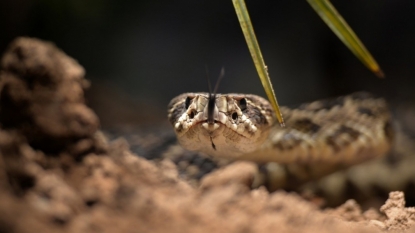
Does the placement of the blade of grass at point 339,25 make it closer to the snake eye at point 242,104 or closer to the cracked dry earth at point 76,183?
the cracked dry earth at point 76,183

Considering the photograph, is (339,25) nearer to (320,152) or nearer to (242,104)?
(242,104)

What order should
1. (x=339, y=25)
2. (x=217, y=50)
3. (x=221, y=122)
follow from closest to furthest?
(x=339, y=25) → (x=221, y=122) → (x=217, y=50)

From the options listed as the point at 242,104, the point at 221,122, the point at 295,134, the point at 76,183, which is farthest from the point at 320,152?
the point at 76,183

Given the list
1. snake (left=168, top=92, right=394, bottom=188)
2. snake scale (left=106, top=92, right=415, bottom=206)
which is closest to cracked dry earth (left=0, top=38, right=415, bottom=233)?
snake (left=168, top=92, right=394, bottom=188)

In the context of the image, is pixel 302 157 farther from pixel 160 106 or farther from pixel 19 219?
pixel 19 219

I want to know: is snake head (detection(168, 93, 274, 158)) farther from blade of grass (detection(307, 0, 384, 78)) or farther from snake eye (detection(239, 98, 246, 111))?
blade of grass (detection(307, 0, 384, 78))

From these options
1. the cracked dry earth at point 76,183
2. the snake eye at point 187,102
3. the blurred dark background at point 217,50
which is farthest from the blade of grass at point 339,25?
the blurred dark background at point 217,50
